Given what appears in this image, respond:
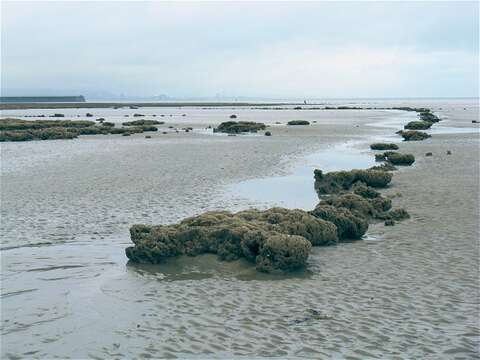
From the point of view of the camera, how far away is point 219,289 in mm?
10523

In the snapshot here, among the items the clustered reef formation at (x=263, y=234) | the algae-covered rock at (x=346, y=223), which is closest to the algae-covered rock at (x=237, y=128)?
the clustered reef formation at (x=263, y=234)

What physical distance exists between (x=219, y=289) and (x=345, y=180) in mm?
12713

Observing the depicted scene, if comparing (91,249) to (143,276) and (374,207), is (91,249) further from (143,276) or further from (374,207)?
(374,207)

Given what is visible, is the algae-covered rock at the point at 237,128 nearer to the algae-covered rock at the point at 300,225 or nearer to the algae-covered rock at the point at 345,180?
the algae-covered rock at the point at 345,180

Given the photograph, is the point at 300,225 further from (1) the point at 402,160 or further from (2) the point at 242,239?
(1) the point at 402,160

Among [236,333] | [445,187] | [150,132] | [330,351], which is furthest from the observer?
[150,132]

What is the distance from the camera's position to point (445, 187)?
22031 millimetres

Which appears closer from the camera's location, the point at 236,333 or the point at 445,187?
the point at 236,333

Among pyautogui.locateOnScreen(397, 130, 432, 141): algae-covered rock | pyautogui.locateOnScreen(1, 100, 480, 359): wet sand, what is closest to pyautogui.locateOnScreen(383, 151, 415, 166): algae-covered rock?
pyautogui.locateOnScreen(1, 100, 480, 359): wet sand

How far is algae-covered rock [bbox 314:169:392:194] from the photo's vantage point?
70.8ft

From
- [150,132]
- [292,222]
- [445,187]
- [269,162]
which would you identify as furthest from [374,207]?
[150,132]

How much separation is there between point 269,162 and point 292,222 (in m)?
18.0

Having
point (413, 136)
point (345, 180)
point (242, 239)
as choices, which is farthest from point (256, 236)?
point (413, 136)

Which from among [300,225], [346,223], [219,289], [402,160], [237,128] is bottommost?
[219,289]
